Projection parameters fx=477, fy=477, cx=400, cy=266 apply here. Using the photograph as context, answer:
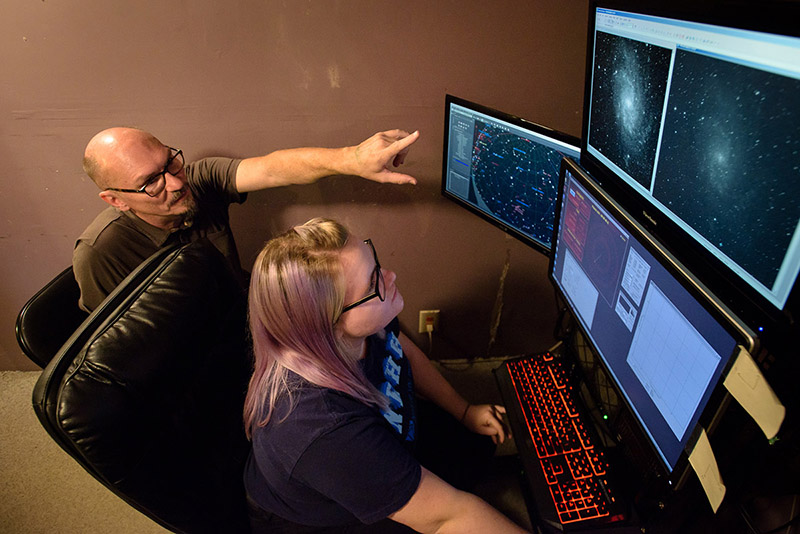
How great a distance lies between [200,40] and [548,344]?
1.82 meters

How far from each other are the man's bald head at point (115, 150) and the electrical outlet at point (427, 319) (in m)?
1.20

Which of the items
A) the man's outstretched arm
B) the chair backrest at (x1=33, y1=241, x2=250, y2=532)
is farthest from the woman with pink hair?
the man's outstretched arm

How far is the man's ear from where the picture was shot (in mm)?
1471

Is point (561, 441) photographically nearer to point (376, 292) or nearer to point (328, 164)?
point (376, 292)

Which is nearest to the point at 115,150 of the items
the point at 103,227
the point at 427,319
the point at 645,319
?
the point at 103,227

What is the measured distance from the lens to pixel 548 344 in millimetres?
2195

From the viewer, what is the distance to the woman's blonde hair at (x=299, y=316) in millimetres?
976

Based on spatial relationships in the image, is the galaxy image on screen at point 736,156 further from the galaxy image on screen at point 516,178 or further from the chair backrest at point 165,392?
the chair backrest at point 165,392

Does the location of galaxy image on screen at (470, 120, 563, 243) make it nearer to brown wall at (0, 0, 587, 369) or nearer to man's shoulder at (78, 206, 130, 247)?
brown wall at (0, 0, 587, 369)

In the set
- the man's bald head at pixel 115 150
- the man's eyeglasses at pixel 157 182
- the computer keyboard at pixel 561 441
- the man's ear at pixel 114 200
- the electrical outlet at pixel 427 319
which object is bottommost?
the electrical outlet at pixel 427 319

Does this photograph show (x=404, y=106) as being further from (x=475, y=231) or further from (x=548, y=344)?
(x=548, y=344)

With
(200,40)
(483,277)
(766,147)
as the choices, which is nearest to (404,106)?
(200,40)

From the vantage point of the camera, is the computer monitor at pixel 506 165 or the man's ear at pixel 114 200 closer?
the computer monitor at pixel 506 165

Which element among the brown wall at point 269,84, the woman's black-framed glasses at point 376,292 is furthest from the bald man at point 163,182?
the woman's black-framed glasses at point 376,292
